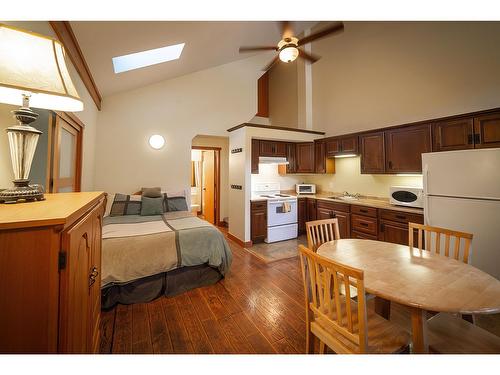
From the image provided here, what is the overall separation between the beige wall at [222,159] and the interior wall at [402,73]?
2321 mm

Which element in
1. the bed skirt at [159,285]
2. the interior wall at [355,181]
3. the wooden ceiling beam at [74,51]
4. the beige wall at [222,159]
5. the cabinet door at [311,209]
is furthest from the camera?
the beige wall at [222,159]

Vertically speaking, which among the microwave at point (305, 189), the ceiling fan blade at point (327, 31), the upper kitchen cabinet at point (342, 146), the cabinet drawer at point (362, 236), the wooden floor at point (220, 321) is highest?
the ceiling fan blade at point (327, 31)

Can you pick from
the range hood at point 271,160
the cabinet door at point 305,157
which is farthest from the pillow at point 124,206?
the cabinet door at point 305,157

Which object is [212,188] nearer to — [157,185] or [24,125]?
[157,185]

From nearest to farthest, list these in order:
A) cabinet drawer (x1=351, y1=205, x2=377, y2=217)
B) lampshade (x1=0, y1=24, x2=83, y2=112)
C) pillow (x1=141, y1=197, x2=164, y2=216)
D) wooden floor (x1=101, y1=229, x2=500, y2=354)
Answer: lampshade (x1=0, y1=24, x2=83, y2=112)
wooden floor (x1=101, y1=229, x2=500, y2=354)
cabinet drawer (x1=351, y1=205, x2=377, y2=217)
pillow (x1=141, y1=197, x2=164, y2=216)

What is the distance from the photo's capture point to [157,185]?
409 centimetres

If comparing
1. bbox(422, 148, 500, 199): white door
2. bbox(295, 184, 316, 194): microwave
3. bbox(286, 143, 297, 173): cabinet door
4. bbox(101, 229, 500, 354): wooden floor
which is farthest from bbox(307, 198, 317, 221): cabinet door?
bbox(422, 148, 500, 199): white door

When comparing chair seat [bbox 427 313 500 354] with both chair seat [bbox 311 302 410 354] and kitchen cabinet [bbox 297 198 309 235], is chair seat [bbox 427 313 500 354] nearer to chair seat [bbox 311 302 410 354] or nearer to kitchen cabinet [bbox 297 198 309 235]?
chair seat [bbox 311 302 410 354]

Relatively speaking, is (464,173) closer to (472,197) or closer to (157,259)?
(472,197)

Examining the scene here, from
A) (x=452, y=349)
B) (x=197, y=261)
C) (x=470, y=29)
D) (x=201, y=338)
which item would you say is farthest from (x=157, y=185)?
(x=470, y=29)

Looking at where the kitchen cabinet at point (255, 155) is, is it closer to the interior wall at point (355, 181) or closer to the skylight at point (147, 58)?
the interior wall at point (355, 181)

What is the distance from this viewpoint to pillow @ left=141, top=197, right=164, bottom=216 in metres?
3.20

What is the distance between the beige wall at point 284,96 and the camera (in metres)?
5.14

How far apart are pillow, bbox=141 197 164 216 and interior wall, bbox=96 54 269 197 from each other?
866mm
